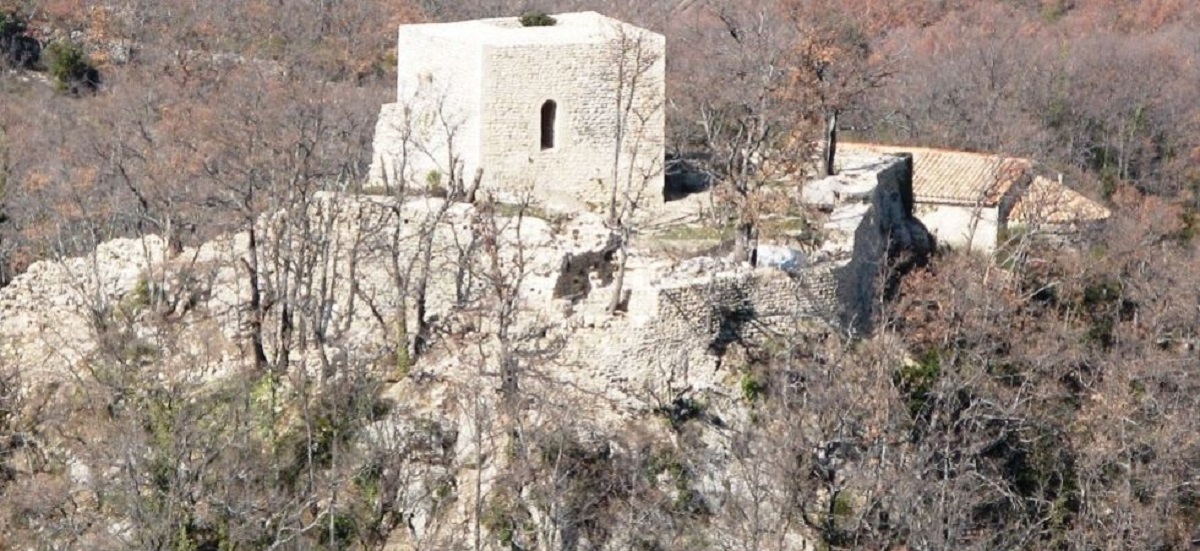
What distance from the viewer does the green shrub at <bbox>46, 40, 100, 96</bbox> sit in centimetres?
6316

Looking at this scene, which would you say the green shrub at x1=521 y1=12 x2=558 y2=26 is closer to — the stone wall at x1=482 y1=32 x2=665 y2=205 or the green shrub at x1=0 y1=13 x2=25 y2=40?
the stone wall at x1=482 y1=32 x2=665 y2=205

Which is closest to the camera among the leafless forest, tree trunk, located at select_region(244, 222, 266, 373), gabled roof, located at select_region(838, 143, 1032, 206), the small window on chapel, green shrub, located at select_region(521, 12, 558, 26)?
the leafless forest

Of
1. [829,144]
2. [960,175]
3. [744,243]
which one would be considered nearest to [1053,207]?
[960,175]

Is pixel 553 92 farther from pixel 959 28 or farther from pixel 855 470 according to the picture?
pixel 959 28

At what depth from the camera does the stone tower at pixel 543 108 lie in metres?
33.5

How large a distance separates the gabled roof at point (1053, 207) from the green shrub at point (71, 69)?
31314mm

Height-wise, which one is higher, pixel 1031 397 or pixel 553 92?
pixel 553 92

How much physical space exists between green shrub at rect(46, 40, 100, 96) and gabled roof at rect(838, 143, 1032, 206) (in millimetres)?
28546

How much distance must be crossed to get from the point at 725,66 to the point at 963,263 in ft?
43.7

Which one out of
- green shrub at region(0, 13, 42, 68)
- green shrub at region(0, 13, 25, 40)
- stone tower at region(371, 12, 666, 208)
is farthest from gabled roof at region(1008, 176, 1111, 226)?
green shrub at region(0, 13, 25, 40)

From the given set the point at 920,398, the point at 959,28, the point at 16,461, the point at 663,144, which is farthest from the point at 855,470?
the point at 959,28

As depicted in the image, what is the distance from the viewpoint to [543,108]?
33.8m

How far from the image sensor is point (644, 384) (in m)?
29.5

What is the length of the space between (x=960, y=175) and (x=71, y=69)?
30.6 metres
